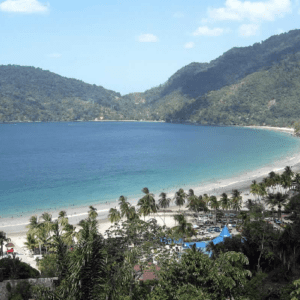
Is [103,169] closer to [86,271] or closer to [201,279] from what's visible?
[201,279]

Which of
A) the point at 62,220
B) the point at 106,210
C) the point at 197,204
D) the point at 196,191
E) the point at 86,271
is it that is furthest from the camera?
the point at 196,191

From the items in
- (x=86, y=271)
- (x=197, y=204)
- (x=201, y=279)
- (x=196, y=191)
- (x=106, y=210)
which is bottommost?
(x=196, y=191)

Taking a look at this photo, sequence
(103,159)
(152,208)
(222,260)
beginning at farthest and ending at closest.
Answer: (103,159) → (152,208) → (222,260)

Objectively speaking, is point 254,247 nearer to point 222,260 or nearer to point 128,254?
point 222,260

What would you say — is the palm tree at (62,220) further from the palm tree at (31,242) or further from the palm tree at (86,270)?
the palm tree at (86,270)

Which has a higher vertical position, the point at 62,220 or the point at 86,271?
the point at 86,271

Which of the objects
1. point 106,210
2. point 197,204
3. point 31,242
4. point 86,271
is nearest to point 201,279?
point 86,271

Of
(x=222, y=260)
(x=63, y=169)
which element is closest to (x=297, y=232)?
(x=222, y=260)

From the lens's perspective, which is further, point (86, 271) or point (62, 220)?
point (62, 220)

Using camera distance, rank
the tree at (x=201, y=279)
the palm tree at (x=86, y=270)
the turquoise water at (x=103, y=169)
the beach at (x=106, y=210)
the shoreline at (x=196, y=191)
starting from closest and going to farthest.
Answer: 1. the palm tree at (x=86, y=270)
2. the tree at (x=201, y=279)
3. the beach at (x=106, y=210)
4. the shoreline at (x=196, y=191)
5. the turquoise water at (x=103, y=169)

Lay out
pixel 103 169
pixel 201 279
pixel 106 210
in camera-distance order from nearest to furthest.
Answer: pixel 201 279 < pixel 106 210 < pixel 103 169

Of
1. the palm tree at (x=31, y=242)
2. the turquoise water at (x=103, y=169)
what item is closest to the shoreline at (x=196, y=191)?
the turquoise water at (x=103, y=169)
